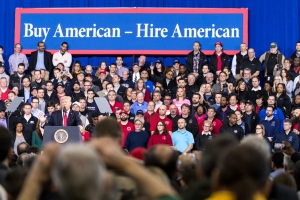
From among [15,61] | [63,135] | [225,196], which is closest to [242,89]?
[15,61]

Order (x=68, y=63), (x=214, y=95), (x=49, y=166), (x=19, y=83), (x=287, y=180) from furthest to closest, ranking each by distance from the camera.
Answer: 1. (x=68, y=63)
2. (x=19, y=83)
3. (x=214, y=95)
4. (x=287, y=180)
5. (x=49, y=166)

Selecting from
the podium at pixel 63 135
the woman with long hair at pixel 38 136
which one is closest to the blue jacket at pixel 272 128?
the woman with long hair at pixel 38 136

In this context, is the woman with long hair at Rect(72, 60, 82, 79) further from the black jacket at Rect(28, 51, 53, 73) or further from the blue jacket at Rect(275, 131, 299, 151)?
the blue jacket at Rect(275, 131, 299, 151)

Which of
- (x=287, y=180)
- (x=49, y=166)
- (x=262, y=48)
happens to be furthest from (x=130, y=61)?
(x=49, y=166)

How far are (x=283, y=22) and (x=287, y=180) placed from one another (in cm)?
1764

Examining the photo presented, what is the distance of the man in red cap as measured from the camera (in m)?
19.7

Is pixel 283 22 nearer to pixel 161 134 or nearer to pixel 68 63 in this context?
pixel 68 63

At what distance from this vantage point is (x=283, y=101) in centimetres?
1703

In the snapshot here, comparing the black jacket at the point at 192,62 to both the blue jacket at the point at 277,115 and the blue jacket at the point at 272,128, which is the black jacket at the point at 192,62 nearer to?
the blue jacket at the point at 277,115

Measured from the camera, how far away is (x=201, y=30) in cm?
2166

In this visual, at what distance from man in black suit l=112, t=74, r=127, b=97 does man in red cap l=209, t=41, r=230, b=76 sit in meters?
2.73

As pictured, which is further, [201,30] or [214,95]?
[201,30]

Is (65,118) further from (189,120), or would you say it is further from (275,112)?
(275,112)

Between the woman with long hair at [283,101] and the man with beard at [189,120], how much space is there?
251 centimetres
